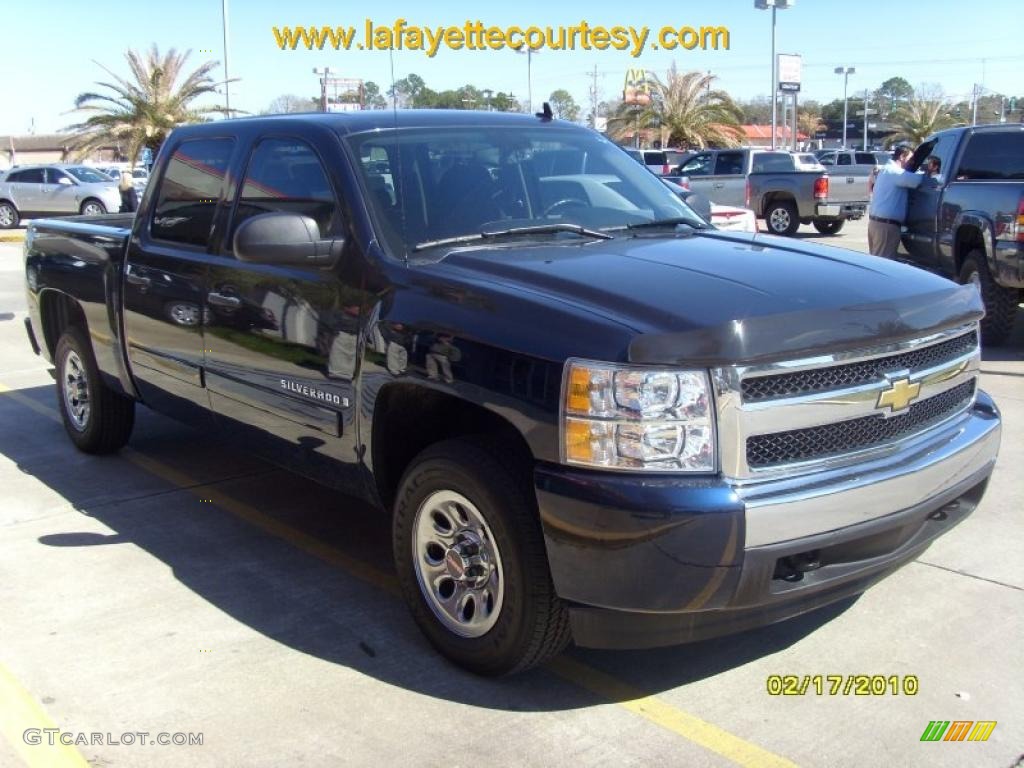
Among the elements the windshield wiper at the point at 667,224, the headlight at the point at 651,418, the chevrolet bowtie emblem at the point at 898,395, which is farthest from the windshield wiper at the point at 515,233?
the chevrolet bowtie emblem at the point at 898,395

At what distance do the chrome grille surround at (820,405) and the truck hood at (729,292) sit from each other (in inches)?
1.8

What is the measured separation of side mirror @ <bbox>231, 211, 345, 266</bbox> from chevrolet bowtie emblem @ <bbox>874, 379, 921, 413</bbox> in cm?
207

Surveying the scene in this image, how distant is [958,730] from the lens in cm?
340

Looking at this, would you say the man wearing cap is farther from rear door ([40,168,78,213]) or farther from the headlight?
rear door ([40,168,78,213])

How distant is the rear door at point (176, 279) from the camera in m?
5.05

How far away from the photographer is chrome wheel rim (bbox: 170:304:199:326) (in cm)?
499

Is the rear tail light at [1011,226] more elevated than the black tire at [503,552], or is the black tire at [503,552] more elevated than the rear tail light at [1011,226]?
the rear tail light at [1011,226]

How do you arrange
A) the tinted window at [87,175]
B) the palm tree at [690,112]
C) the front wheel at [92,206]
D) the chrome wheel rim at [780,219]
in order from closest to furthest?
the chrome wheel rim at [780,219]
the front wheel at [92,206]
the tinted window at [87,175]
the palm tree at [690,112]

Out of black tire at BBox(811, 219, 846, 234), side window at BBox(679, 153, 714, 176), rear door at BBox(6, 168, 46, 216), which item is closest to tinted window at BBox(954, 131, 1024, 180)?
black tire at BBox(811, 219, 846, 234)

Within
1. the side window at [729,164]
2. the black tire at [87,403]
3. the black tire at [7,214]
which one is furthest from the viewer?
the black tire at [7,214]

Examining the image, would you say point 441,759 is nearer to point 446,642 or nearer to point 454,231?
point 446,642

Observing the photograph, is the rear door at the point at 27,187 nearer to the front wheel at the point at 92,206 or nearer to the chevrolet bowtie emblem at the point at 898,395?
the front wheel at the point at 92,206

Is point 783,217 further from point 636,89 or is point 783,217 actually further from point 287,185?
point 636,89

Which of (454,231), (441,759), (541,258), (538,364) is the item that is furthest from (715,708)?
(454,231)
